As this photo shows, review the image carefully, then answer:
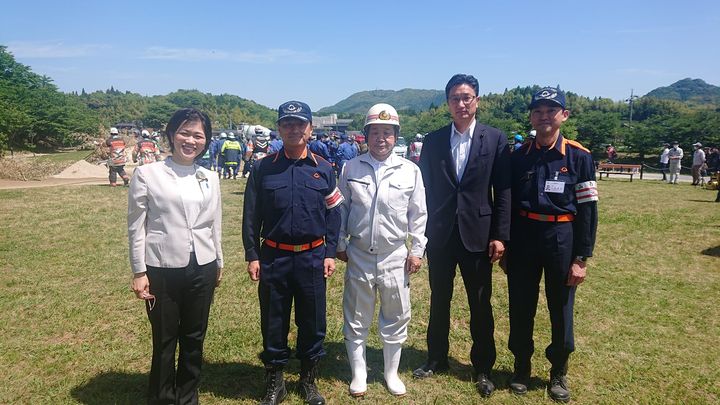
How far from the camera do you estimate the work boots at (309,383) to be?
3.30m

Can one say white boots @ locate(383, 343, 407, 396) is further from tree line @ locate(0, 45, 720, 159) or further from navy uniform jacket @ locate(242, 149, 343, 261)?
tree line @ locate(0, 45, 720, 159)

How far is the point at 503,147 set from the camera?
3422 mm

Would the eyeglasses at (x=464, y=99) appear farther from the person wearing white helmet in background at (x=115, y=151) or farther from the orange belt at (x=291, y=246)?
the person wearing white helmet in background at (x=115, y=151)

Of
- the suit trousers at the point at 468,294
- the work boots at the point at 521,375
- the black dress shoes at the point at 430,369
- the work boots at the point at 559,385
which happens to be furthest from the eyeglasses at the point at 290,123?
the work boots at the point at 559,385

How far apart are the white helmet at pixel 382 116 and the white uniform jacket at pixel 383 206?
28cm

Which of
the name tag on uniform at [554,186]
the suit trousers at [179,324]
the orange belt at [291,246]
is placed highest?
the name tag on uniform at [554,186]

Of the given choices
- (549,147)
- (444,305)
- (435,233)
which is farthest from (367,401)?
(549,147)

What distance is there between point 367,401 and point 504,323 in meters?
2.17

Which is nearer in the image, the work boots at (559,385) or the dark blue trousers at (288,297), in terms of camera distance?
the dark blue trousers at (288,297)

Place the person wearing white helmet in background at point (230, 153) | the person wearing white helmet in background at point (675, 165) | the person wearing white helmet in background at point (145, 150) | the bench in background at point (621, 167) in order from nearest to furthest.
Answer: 1. the person wearing white helmet in background at point (145, 150)
2. the person wearing white helmet in background at point (230, 153)
3. the person wearing white helmet in background at point (675, 165)
4. the bench in background at point (621, 167)

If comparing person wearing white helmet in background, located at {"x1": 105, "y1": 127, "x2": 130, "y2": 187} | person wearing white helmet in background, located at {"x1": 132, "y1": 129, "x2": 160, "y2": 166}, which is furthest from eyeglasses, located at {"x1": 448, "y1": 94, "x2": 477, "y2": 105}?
person wearing white helmet in background, located at {"x1": 105, "y1": 127, "x2": 130, "y2": 187}

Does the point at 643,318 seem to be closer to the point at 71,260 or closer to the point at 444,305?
the point at 444,305

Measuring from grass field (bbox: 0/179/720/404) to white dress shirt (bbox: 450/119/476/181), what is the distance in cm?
177

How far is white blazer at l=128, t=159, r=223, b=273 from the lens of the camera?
2.75 metres
